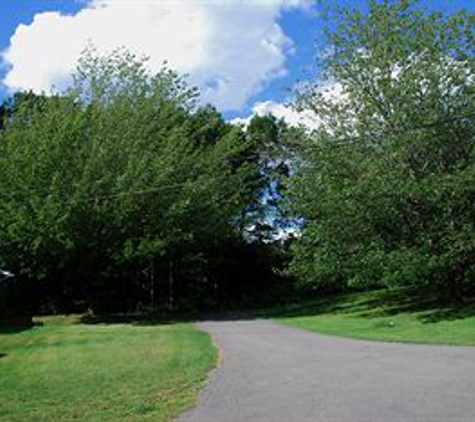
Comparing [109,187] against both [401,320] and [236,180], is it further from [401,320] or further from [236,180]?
[401,320]

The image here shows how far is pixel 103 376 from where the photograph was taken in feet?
42.2

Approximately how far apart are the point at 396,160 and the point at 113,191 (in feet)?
42.0

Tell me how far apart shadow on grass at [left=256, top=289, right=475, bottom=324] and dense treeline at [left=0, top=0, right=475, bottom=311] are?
3.44 ft

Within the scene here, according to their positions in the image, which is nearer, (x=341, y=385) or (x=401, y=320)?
(x=341, y=385)

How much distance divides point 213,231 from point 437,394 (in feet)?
92.8

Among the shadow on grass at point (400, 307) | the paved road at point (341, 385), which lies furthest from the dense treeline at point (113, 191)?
the paved road at point (341, 385)

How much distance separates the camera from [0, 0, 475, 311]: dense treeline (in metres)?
25.8

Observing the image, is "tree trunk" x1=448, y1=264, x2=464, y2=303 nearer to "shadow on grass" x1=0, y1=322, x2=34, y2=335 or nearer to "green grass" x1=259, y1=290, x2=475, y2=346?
"green grass" x1=259, y1=290, x2=475, y2=346

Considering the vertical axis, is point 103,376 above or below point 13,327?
below

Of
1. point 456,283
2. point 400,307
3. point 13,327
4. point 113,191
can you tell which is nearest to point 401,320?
point 456,283

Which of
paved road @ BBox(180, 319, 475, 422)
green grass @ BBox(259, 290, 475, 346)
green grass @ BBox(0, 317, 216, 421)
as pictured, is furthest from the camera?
green grass @ BBox(259, 290, 475, 346)

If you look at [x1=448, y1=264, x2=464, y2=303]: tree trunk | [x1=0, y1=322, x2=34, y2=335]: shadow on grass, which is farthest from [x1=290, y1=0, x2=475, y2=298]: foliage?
[x1=0, y1=322, x2=34, y2=335]: shadow on grass

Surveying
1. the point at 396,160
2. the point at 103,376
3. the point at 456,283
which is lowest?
the point at 103,376

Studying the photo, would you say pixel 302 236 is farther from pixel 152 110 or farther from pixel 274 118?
pixel 274 118
